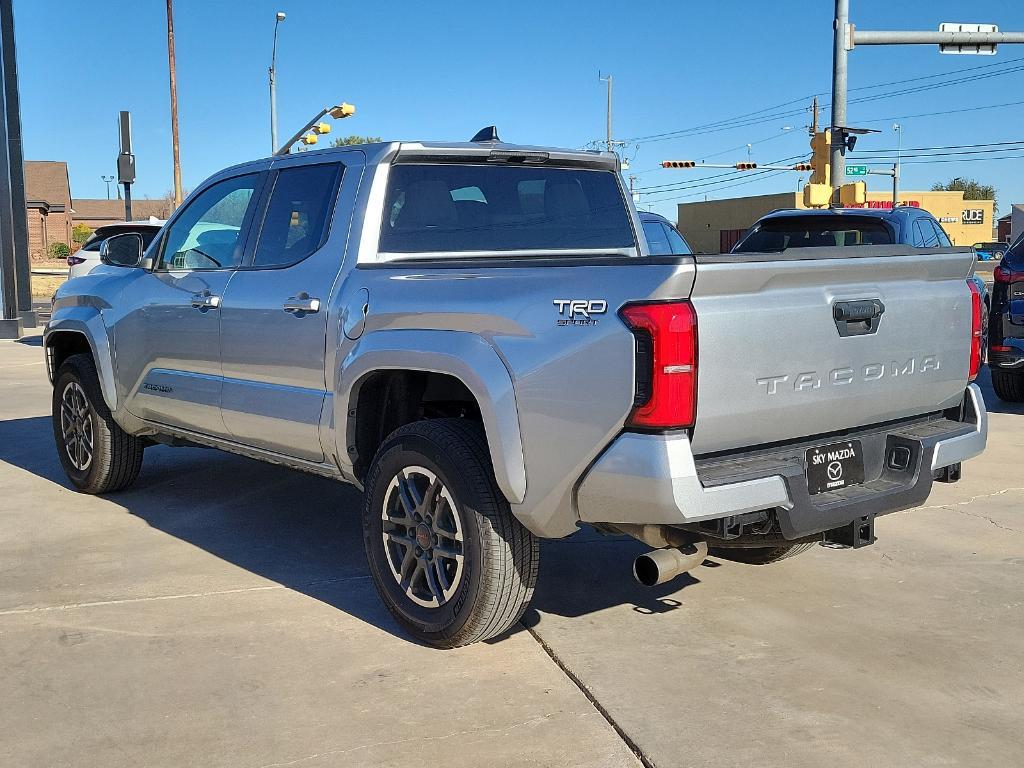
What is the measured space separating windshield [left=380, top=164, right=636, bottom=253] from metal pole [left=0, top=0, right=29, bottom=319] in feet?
57.3

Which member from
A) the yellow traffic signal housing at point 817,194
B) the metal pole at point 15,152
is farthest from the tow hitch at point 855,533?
the metal pole at point 15,152

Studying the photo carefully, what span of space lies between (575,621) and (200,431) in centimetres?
234

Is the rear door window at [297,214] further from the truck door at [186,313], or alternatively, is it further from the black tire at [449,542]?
the black tire at [449,542]

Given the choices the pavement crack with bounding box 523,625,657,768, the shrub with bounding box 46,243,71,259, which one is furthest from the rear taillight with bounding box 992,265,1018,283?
the shrub with bounding box 46,243,71,259

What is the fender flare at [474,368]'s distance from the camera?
3.90 metres

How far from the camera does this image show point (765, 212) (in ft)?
233

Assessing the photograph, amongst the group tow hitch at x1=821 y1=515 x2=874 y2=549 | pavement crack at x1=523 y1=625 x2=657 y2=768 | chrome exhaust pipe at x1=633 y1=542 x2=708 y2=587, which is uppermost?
tow hitch at x1=821 y1=515 x2=874 y2=549

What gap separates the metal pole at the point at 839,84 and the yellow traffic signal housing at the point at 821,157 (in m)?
0.09

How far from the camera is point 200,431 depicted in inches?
232

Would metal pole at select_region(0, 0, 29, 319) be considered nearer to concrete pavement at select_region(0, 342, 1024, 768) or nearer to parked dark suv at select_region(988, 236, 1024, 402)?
concrete pavement at select_region(0, 342, 1024, 768)

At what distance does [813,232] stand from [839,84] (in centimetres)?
912

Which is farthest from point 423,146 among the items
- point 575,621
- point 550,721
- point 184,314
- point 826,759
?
point 826,759

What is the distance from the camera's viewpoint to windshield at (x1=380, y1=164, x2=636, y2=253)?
16.3 feet

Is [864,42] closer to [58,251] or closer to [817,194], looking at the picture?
[817,194]
